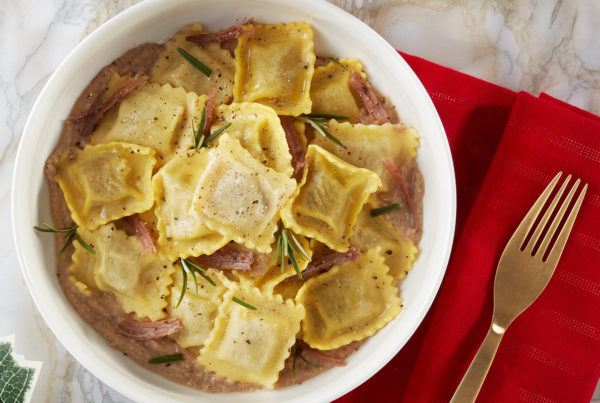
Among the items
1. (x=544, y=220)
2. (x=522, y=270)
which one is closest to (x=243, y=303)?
(x=522, y=270)

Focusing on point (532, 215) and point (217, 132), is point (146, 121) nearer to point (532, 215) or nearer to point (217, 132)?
point (217, 132)

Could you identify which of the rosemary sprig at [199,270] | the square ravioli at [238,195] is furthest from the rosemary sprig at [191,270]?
the square ravioli at [238,195]

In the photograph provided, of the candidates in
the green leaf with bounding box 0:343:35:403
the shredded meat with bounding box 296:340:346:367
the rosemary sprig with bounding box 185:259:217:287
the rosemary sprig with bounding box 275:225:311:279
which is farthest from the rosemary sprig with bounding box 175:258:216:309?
the green leaf with bounding box 0:343:35:403

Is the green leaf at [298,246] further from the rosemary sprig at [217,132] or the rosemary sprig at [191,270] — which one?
the rosemary sprig at [217,132]

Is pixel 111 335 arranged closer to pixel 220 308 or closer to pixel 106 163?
pixel 220 308

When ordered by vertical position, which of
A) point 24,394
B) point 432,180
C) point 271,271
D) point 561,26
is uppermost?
point 561,26

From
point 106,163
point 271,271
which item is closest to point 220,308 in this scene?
point 271,271
